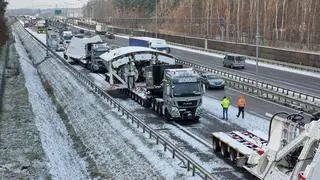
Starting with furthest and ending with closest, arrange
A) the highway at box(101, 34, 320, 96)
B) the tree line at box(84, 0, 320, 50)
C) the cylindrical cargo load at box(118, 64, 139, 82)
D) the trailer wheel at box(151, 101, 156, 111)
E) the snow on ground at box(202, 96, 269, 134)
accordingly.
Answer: the tree line at box(84, 0, 320, 50) < the highway at box(101, 34, 320, 96) < the cylindrical cargo load at box(118, 64, 139, 82) < the trailer wheel at box(151, 101, 156, 111) < the snow on ground at box(202, 96, 269, 134)

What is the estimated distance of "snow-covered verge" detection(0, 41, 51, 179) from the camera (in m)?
23.6

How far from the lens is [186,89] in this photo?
31.9 meters

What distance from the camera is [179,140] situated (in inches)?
1102

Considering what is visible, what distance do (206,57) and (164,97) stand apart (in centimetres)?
4453

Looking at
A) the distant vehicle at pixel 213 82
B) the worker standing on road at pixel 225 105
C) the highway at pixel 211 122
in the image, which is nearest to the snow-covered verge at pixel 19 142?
the highway at pixel 211 122

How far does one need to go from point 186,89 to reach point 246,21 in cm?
7376

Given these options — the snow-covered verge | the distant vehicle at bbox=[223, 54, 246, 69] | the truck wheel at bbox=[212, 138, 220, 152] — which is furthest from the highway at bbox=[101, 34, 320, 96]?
the snow-covered verge

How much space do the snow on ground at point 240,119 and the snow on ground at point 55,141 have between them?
976 cm

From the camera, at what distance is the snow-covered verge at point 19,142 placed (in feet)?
77.5

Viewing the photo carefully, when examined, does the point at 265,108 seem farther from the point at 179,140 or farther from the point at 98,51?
the point at 98,51

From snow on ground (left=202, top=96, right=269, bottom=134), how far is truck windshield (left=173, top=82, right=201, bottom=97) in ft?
8.84

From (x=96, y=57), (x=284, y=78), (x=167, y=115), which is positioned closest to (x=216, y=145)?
(x=167, y=115)

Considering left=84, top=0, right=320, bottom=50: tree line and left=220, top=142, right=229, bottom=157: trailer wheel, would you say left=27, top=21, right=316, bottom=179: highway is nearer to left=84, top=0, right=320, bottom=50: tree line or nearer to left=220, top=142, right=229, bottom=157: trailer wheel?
left=220, top=142, right=229, bottom=157: trailer wheel

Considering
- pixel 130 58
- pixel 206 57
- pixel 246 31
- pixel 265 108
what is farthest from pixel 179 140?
pixel 246 31
